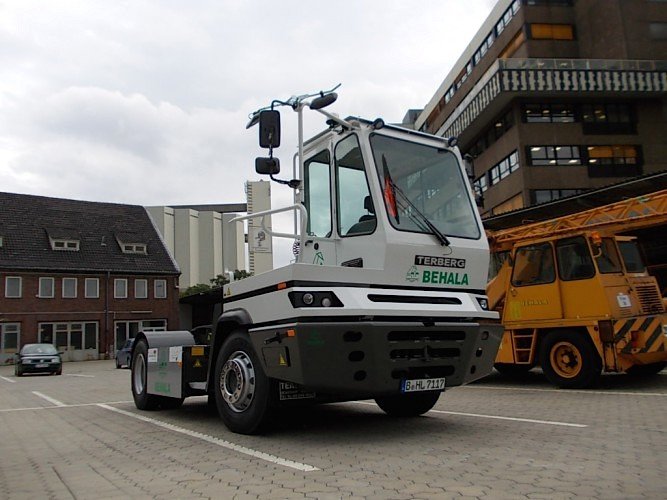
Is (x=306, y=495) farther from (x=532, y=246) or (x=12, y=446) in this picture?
(x=532, y=246)

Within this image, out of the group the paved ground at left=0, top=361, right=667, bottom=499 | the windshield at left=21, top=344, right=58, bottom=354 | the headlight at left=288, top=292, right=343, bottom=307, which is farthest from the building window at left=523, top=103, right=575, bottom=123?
the headlight at left=288, top=292, right=343, bottom=307

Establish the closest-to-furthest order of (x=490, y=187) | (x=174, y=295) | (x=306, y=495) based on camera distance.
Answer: (x=306, y=495) < (x=490, y=187) < (x=174, y=295)

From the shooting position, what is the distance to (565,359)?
10297mm

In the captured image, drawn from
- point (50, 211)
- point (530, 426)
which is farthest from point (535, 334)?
point (50, 211)

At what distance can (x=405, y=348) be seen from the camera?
5441mm

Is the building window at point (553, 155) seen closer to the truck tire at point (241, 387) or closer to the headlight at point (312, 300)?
the truck tire at point (241, 387)

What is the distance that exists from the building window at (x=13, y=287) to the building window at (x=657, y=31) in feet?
142

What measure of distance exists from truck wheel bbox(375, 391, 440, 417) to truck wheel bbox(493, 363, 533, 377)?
5013 mm

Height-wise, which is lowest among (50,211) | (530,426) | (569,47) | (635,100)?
(530,426)

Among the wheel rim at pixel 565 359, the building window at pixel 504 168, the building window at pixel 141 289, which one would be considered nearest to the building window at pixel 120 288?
the building window at pixel 141 289

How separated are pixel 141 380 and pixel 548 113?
33165 mm

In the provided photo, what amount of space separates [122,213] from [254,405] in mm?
42543

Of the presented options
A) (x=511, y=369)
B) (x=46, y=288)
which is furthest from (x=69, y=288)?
(x=511, y=369)

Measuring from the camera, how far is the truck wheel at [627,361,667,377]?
1082 cm
